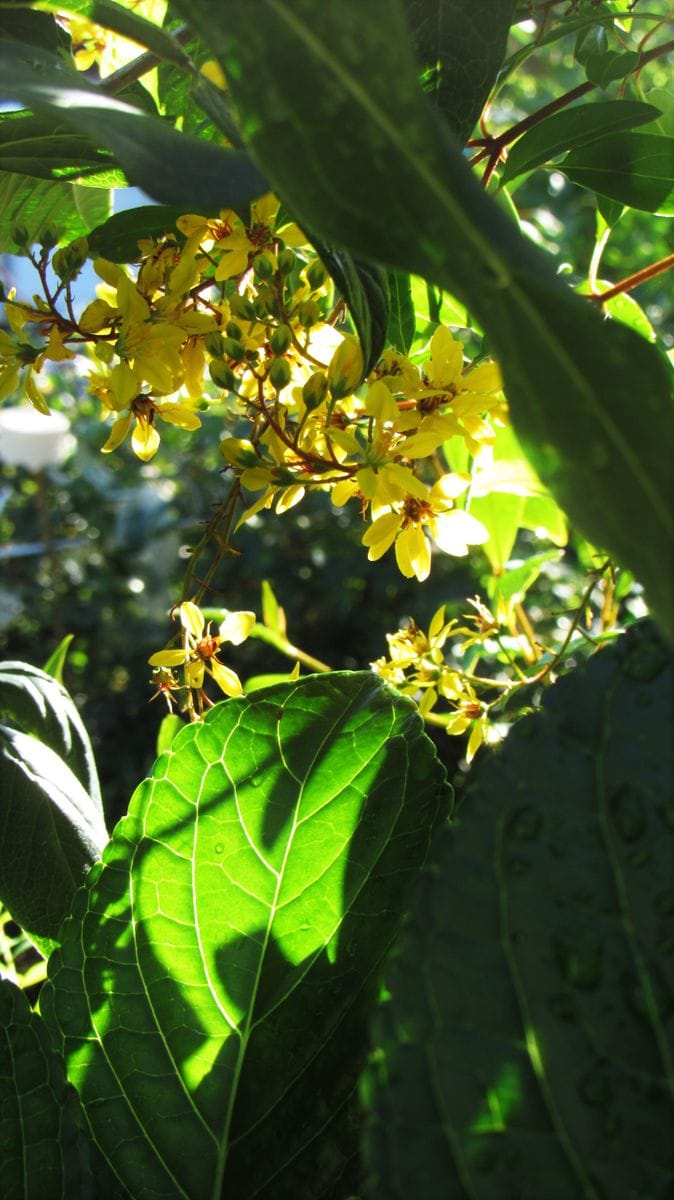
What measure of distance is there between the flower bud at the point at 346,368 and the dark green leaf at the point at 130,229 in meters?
0.09

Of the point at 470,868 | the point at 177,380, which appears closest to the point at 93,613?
the point at 177,380

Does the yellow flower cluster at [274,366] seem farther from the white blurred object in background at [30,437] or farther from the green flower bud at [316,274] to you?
the white blurred object in background at [30,437]

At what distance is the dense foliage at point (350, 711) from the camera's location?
208mm

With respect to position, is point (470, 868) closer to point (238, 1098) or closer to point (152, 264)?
point (238, 1098)

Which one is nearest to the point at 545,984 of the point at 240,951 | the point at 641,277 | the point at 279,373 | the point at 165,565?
the point at 240,951

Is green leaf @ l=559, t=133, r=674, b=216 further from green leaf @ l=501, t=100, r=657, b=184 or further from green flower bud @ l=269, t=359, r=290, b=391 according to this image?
green flower bud @ l=269, t=359, r=290, b=391

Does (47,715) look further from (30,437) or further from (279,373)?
(30,437)

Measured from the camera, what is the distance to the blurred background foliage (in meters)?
2.23

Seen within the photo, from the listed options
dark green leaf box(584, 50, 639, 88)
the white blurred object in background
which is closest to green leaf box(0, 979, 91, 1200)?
dark green leaf box(584, 50, 639, 88)

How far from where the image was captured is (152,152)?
0.26m

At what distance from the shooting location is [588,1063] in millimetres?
236

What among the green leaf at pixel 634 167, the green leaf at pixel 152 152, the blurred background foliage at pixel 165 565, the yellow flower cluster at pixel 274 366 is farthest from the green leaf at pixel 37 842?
the blurred background foliage at pixel 165 565

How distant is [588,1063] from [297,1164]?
152mm

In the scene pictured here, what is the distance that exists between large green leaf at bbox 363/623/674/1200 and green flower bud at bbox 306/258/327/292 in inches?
9.2
